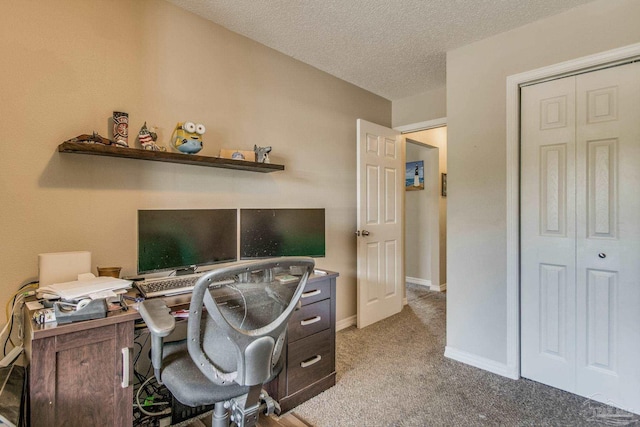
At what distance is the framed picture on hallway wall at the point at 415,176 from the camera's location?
511 cm

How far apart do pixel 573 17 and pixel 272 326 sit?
2.64 metres

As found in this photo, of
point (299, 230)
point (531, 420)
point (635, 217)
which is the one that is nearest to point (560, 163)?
point (635, 217)

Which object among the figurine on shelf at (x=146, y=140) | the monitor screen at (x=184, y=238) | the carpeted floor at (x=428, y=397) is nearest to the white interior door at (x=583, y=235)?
the carpeted floor at (x=428, y=397)

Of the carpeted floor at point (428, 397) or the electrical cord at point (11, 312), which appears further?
the carpeted floor at point (428, 397)

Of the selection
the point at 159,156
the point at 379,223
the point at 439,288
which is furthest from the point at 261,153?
the point at 439,288

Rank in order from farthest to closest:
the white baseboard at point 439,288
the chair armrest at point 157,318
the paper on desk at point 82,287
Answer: the white baseboard at point 439,288, the paper on desk at point 82,287, the chair armrest at point 157,318

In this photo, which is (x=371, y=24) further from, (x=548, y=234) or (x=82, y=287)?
(x=82, y=287)

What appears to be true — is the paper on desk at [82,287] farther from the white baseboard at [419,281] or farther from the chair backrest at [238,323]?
the white baseboard at [419,281]

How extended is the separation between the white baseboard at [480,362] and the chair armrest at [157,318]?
2.29 metres

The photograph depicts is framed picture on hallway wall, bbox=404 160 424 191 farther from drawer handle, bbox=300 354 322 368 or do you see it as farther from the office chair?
the office chair

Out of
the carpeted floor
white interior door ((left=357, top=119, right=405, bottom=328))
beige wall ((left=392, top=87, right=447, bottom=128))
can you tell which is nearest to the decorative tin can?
the carpeted floor

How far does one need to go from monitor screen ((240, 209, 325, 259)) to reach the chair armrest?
93cm

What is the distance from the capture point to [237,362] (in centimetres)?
121

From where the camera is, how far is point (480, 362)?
2.50 m
